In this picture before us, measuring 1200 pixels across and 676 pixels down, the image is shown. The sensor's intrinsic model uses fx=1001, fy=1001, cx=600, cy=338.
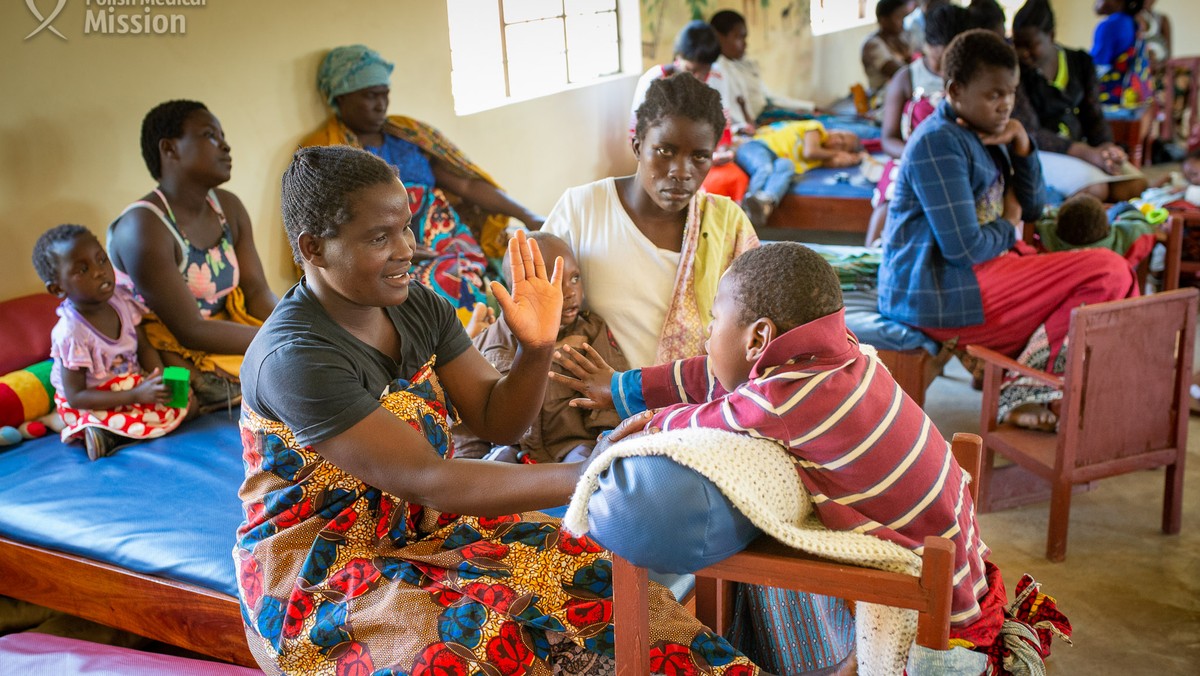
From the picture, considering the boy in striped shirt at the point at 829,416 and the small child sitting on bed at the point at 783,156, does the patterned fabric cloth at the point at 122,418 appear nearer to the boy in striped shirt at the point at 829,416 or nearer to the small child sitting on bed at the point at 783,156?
the boy in striped shirt at the point at 829,416

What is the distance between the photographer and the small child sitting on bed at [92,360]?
8.86 ft

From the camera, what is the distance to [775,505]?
1.38m

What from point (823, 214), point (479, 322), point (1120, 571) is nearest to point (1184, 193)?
point (823, 214)

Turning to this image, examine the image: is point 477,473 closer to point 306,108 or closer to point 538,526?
point 538,526

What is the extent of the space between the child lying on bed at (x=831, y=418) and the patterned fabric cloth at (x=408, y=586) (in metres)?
0.31

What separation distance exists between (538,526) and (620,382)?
31cm

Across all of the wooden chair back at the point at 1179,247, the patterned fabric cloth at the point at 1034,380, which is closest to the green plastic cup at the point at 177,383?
the patterned fabric cloth at the point at 1034,380

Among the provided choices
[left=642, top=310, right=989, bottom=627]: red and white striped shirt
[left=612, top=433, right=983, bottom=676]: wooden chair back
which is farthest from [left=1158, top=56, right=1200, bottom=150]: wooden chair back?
[left=612, top=433, right=983, bottom=676]: wooden chair back

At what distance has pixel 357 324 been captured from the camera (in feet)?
5.88

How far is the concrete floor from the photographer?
254cm

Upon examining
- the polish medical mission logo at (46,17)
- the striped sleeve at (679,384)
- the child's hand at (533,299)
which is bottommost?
the striped sleeve at (679,384)

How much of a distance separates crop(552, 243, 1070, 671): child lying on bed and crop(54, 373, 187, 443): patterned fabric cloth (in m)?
1.79

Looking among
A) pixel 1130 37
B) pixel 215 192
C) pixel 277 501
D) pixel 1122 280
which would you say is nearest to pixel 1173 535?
pixel 1122 280

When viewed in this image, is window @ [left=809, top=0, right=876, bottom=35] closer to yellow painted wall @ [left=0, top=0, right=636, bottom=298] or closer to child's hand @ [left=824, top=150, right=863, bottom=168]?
child's hand @ [left=824, top=150, right=863, bottom=168]
